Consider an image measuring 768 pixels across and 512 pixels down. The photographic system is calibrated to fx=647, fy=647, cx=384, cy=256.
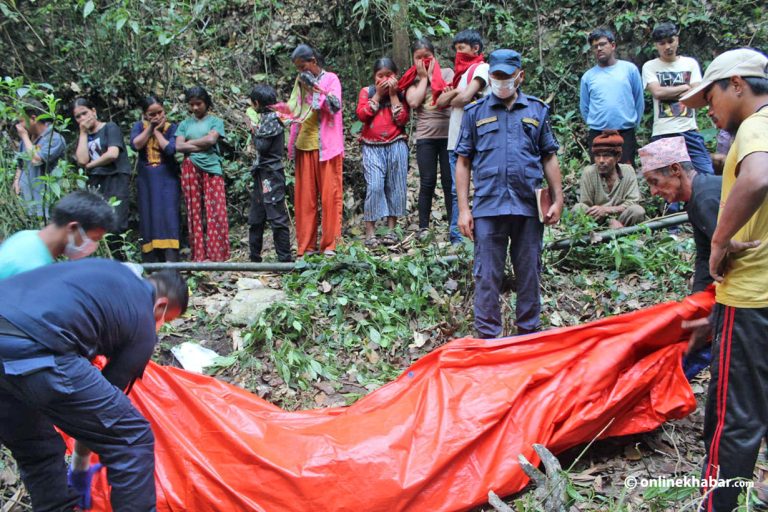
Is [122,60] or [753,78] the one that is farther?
[122,60]

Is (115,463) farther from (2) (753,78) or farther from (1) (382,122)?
A: (1) (382,122)

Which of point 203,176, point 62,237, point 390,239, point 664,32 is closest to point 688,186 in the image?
point 62,237

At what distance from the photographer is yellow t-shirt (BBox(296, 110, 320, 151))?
597 centimetres

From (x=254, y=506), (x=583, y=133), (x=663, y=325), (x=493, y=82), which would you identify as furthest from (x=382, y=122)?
(x=254, y=506)

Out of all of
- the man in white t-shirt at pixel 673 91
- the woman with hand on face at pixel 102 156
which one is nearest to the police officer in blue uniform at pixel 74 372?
the woman with hand on face at pixel 102 156

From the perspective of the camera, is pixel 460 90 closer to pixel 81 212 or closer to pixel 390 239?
pixel 390 239

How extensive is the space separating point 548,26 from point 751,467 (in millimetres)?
7534

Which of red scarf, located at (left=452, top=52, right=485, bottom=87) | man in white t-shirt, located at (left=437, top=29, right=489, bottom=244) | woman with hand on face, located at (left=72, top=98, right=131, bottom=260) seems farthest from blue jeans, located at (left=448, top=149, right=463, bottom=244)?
woman with hand on face, located at (left=72, top=98, right=131, bottom=260)

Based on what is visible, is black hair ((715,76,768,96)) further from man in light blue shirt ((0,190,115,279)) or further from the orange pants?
the orange pants

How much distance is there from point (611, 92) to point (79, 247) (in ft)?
17.3

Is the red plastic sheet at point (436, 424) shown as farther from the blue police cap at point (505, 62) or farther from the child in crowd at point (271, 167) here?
the child in crowd at point (271, 167)

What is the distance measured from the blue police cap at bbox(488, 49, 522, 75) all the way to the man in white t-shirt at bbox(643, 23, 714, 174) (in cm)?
290

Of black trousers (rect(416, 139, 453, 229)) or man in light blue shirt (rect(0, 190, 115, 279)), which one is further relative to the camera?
black trousers (rect(416, 139, 453, 229))

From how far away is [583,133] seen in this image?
27.0 feet
